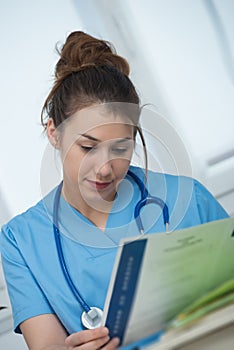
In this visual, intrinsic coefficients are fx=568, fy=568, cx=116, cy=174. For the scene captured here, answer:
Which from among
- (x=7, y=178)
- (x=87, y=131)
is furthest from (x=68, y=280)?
(x=7, y=178)

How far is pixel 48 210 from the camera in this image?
1.17 m

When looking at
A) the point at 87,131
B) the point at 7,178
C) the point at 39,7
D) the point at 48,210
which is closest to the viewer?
the point at 87,131

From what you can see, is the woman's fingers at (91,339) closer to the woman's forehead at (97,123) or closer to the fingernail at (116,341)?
the fingernail at (116,341)

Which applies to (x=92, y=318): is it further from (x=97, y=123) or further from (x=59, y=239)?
(x=97, y=123)

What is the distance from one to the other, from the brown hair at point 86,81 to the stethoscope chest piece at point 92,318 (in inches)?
14.9

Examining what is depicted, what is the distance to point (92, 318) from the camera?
1.00 metres

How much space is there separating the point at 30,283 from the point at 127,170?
0.96ft

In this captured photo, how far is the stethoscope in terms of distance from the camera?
1.00 meters

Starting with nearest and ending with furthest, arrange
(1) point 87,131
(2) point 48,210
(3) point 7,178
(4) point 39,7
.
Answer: (1) point 87,131 < (2) point 48,210 < (3) point 7,178 < (4) point 39,7

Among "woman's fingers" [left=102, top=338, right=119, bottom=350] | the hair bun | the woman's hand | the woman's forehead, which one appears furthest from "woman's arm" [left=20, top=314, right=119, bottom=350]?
the hair bun

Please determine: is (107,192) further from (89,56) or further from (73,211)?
Result: (89,56)

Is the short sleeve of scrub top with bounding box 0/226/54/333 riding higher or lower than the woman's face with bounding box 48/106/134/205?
lower

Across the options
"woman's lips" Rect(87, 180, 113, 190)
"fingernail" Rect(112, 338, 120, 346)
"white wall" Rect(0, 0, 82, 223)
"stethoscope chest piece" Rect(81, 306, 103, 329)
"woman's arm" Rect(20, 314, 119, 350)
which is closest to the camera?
"fingernail" Rect(112, 338, 120, 346)

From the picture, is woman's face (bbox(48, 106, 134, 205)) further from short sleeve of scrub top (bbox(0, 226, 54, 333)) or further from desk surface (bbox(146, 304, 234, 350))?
desk surface (bbox(146, 304, 234, 350))
